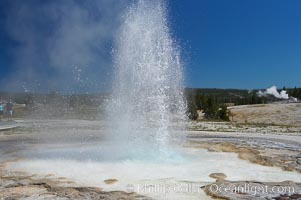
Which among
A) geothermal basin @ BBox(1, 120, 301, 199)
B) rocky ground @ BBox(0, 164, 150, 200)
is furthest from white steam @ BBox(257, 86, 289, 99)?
rocky ground @ BBox(0, 164, 150, 200)

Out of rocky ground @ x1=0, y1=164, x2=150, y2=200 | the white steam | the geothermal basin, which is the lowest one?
rocky ground @ x1=0, y1=164, x2=150, y2=200

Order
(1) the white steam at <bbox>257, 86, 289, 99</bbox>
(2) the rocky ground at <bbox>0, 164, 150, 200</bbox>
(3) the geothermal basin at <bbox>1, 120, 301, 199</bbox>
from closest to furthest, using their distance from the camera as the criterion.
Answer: (2) the rocky ground at <bbox>0, 164, 150, 200</bbox>
(3) the geothermal basin at <bbox>1, 120, 301, 199</bbox>
(1) the white steam at <bbox>257, 86, 289, 99</bbox>

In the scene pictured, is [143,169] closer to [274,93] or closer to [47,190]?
[47,190]

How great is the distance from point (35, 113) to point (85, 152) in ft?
88.4

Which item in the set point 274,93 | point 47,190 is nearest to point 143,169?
point 47,190

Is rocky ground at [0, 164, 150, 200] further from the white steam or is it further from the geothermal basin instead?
the white steam

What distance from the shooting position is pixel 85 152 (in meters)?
13.0

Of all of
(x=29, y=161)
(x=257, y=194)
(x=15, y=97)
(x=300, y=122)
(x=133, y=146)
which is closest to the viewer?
(x=257, y=194)

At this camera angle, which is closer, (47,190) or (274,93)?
(47,190)

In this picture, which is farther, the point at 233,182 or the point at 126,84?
the point at 126,84

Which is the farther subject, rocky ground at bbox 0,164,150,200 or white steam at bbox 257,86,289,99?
white steam at bbox 257,86,289,99

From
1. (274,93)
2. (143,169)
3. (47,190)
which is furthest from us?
(274,93)

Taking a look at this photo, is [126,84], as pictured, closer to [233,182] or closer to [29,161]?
[29,161]

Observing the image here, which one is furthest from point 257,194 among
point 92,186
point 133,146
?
point 133,146
